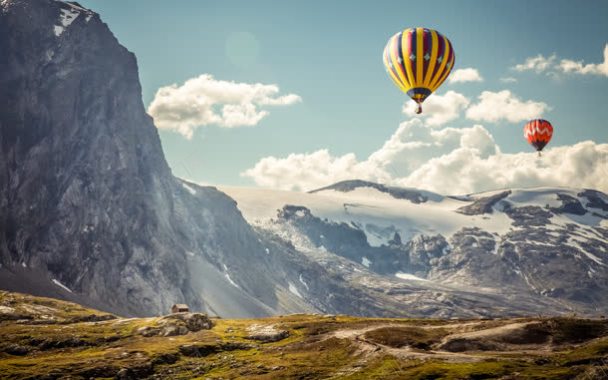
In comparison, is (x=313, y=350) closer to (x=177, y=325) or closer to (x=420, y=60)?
(x=177, y=325)

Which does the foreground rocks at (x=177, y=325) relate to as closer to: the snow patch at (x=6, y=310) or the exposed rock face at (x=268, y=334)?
the exposed rock face at (x=268, y=334)

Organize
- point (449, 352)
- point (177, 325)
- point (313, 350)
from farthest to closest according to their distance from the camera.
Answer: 1. point (177, 325)
2. point (313, 350)
3. point (449, 352)

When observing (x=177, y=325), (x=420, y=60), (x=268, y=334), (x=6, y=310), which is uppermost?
(x=420, y=60)

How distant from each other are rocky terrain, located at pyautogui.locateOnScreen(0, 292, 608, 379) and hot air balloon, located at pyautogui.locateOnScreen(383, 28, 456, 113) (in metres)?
54.1

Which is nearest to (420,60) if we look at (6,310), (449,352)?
(449,352)

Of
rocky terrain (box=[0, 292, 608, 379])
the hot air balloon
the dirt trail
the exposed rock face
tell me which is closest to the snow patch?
rocky terrain (box=[0, 292, 608, 379])

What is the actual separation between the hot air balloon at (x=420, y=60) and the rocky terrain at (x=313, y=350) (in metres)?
54.1

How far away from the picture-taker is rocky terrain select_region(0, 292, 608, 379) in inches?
3137

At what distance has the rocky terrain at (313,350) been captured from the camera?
261ft

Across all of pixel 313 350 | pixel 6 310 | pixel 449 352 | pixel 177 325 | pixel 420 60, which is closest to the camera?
pixel 449 352

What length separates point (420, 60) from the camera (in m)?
140

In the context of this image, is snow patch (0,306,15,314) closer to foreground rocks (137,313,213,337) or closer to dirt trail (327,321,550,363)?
foreground rocks (137,313,213,337)

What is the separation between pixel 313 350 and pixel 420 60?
72.5 meters

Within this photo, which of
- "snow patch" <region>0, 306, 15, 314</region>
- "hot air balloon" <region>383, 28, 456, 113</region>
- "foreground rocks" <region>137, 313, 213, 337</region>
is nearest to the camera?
"foreground rocks" <region>137, 313, 213, 337</region>
